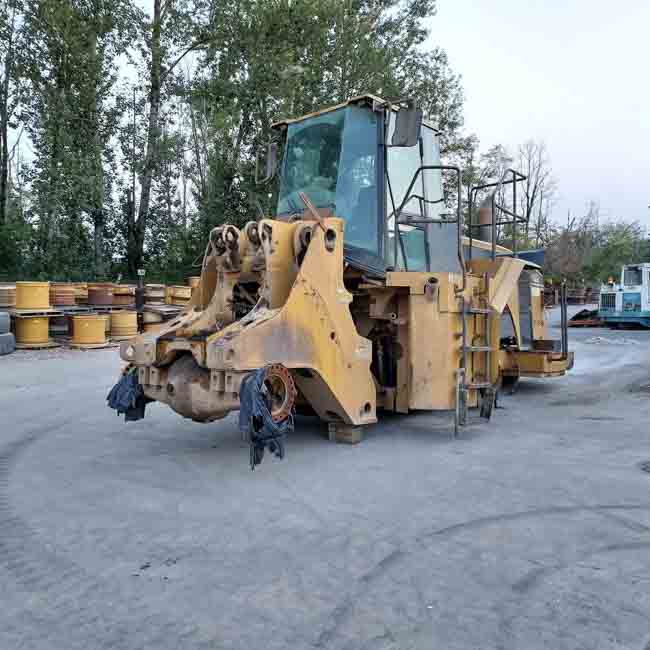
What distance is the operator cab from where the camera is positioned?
588 cm

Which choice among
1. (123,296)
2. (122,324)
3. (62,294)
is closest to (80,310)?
(62,294)

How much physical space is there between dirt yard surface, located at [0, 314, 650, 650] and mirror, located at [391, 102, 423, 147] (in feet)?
9.03

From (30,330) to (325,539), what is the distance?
39.5ft

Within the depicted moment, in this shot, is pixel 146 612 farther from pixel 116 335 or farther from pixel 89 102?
pixel 89 102

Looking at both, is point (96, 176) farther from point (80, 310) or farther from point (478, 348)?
point (478, 348)

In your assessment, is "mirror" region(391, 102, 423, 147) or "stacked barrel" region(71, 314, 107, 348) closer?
"mirror" region(391, 102, 423, 147)

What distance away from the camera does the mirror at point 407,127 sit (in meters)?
5.26

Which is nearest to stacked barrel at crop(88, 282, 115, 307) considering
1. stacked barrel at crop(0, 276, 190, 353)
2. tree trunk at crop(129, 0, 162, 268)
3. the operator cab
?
stacked barrel at crop(0, 276, 190, 353)

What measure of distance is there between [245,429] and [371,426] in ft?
8.60

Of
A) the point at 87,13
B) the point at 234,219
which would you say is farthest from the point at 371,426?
the point at 87,13

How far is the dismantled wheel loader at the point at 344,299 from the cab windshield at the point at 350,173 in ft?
0.04

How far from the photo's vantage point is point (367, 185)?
594cm

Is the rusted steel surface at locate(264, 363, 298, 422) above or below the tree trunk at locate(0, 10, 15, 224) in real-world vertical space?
below

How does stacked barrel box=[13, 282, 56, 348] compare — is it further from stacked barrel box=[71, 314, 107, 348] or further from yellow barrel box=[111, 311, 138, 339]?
yellow barrel box=[111, 311, 138, 339]
